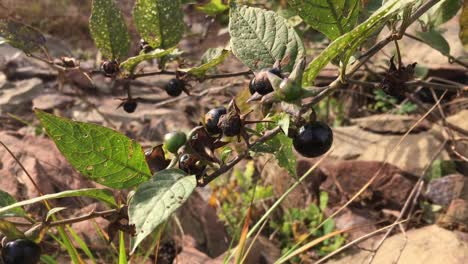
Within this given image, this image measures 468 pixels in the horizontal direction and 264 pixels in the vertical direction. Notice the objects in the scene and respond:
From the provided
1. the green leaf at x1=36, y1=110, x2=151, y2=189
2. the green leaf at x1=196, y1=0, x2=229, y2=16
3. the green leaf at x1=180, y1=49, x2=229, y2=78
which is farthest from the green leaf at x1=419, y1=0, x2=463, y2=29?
the green leaf at x1=36, y1=110, x2=151, y2=189

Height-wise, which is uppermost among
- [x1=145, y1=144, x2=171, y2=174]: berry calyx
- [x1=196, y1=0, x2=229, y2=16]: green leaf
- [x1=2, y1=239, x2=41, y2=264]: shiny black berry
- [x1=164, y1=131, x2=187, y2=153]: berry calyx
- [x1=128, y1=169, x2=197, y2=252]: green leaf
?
[x1=164, y1=131, x2=187, y2=153]: berry calyx

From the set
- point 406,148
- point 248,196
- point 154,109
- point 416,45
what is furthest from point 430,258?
point 154,109

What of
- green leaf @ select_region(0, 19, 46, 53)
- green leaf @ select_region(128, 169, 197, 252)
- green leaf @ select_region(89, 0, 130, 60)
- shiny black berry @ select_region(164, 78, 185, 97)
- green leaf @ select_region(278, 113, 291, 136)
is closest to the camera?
green leaf @ select_region(128, 169, 197, 252)

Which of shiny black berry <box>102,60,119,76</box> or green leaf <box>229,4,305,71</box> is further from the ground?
green leaf <box>229,4,305,71</box>

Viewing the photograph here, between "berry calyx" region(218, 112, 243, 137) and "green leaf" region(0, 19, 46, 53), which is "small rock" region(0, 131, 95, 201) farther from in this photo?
"berry calyx" region(218, 112, 243, 137)

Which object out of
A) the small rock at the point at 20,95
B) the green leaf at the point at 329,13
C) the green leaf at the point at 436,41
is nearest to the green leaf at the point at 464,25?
the green leaf at the point at 436,41

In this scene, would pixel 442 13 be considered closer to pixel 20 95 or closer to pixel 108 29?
pixel 108 29
